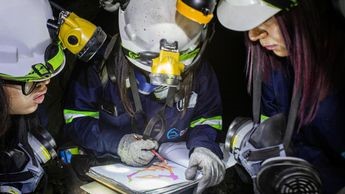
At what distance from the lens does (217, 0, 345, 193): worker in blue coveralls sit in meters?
2.13

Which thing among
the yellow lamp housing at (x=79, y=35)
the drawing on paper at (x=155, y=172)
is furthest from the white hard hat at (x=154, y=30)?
the drawing on paper at (x=155, y=172)

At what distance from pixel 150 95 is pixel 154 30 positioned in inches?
21.0

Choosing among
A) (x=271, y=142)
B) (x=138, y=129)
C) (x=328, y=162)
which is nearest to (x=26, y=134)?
(x=138, y=129)

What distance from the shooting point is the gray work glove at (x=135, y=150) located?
8.90 ft

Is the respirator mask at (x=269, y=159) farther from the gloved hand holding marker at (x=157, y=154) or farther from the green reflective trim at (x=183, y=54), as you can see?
the green reflective trim at (x=183, y=54)

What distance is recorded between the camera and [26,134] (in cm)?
277

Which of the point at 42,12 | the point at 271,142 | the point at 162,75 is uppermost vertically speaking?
the point at 42,12

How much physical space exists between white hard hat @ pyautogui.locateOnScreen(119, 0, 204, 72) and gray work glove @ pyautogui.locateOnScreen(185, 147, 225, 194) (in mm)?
587

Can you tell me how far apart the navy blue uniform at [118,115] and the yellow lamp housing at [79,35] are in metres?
0.34

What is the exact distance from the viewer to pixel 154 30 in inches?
98.0

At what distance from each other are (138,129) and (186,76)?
0.53 meters

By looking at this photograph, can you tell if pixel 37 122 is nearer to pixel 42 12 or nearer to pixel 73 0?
pixel 42 12

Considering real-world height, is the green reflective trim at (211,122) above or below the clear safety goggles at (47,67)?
below

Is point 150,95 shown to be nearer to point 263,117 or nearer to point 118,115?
point 118,115
